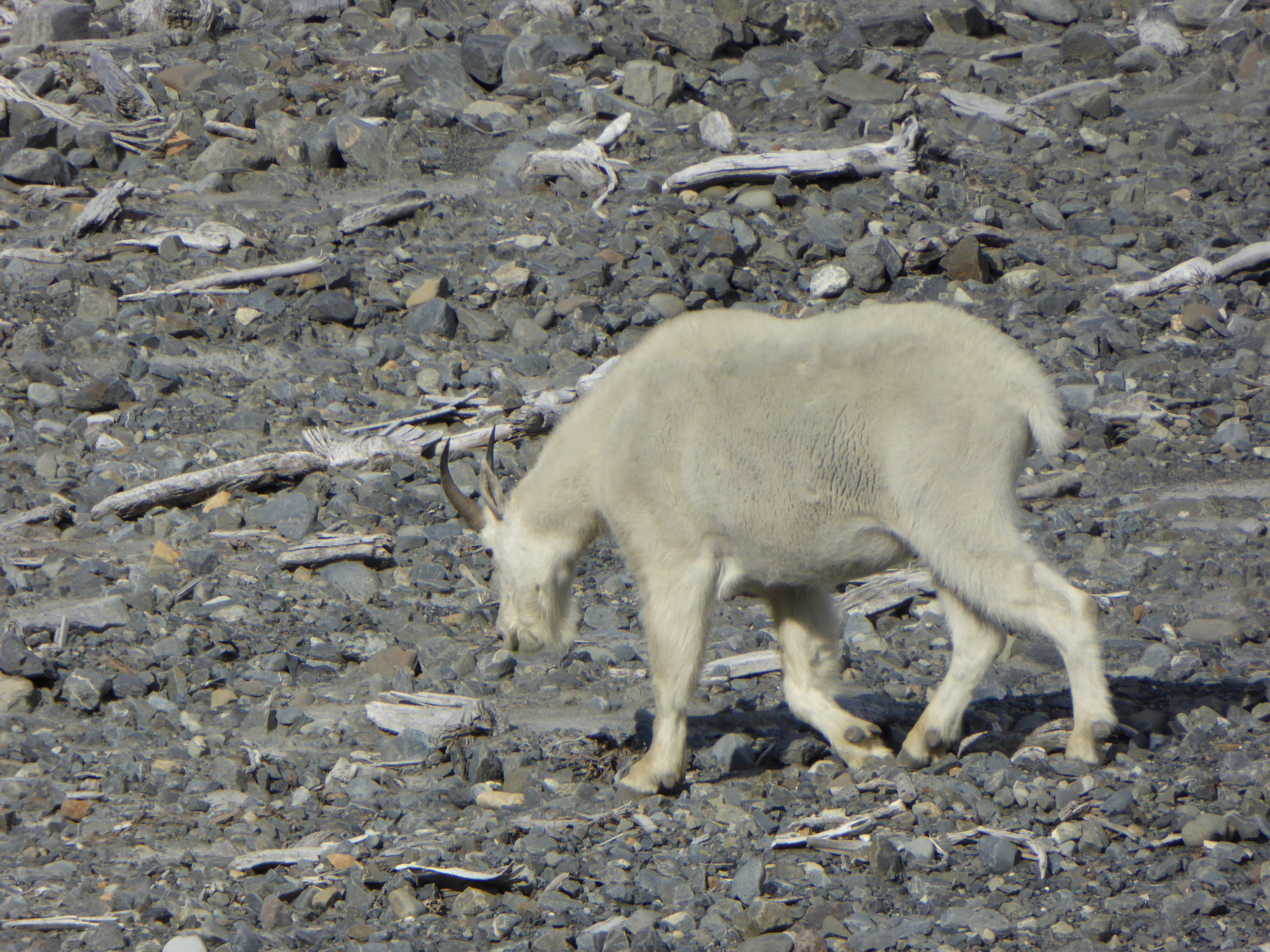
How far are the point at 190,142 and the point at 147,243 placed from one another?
7.17 feet

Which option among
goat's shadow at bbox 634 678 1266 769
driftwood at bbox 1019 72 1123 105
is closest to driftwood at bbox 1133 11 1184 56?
driftwood at bbox 1019 72 1123 105

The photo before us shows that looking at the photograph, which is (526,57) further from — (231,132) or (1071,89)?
(1071,89)

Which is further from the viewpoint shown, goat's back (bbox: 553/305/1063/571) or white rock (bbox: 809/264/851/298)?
white rock (bbox: 809/264/851/298)

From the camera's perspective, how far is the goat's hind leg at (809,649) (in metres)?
6.34

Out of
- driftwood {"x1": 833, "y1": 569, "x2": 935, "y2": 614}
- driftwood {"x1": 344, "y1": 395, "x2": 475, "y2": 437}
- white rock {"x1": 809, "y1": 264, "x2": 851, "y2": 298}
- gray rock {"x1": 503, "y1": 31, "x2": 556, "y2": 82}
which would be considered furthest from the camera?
gray rock {"x1": 503, "y1": 31, "x2": 556, "y2": 82}

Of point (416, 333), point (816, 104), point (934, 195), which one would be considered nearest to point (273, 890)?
point (416, 333)

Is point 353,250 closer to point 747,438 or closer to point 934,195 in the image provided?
point 934,195

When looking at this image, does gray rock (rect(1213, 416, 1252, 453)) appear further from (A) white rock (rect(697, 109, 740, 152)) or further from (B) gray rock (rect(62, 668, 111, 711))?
(B) gray rock (rect(62, 668, 111, 711))

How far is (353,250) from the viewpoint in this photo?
39.9ft

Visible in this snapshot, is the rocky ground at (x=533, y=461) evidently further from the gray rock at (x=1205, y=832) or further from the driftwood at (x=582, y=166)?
the driftwood at (x=582, y=166)

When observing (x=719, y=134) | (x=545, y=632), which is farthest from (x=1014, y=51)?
(x=545, y=632)

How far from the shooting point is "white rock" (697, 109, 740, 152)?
45.6ft

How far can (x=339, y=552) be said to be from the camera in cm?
834

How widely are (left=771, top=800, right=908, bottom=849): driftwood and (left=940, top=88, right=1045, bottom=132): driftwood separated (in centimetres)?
1105
